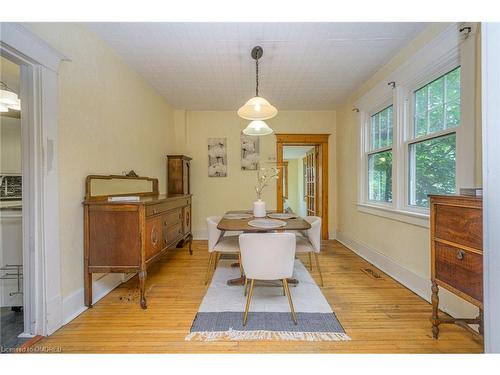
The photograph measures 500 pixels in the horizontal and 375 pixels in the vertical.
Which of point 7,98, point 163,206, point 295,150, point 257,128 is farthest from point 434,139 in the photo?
point 295,150

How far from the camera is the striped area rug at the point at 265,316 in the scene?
68.0 inches

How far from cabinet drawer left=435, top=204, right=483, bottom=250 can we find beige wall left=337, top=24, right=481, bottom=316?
567mm

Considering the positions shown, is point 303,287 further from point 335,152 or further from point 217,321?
point 335,152

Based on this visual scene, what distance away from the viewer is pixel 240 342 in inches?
65.2

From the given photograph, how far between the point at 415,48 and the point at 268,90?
74.6 inches

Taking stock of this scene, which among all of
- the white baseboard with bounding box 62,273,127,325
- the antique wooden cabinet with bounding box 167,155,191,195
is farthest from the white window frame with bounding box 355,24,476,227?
the white baseboard with bounding box 62,273,127,325

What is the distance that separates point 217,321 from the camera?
1.90m

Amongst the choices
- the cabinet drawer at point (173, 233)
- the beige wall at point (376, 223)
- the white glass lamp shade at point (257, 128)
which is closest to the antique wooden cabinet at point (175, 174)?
the cabinet drawer at point (173, 233)

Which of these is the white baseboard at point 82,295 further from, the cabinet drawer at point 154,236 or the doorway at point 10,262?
the cabinet drawer at point 154,236

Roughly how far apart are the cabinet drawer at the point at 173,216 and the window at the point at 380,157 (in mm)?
2835

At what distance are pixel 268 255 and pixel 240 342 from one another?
0.62m

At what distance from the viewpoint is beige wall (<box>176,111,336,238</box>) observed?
187 inches

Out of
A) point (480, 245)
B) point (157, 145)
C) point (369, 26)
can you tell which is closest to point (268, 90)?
point (369, 26)

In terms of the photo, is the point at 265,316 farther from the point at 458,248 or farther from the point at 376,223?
the point at 376,223
